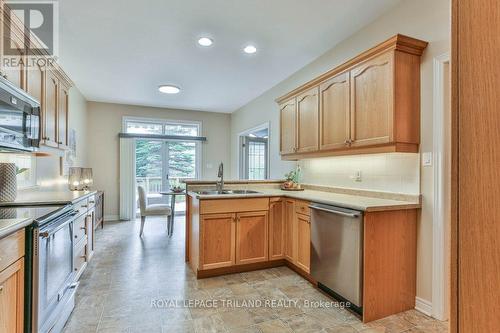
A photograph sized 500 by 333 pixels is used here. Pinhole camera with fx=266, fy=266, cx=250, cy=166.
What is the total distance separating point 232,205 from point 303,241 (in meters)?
0.86

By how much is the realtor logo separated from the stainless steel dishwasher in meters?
2.92

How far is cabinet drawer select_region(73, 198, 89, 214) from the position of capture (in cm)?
248

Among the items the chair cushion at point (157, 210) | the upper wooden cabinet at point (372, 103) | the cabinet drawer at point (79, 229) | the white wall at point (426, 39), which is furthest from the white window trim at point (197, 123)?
the white wall at point (426, 39)

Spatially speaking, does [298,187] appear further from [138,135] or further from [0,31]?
[138,135]

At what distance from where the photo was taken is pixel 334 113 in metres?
2.84

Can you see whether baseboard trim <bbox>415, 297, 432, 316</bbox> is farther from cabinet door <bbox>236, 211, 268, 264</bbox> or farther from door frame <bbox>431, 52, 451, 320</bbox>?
cabinet door <bbox>236, 211, 268, 264</bbox>

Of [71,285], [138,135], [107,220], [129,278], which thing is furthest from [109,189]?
[71,285]

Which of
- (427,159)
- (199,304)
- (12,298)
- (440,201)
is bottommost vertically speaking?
(199,304)

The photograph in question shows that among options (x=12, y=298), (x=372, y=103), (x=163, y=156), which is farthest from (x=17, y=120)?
(x=163, y=156)

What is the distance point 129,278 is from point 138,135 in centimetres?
415

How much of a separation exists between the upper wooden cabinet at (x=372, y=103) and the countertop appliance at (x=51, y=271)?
2525 mm

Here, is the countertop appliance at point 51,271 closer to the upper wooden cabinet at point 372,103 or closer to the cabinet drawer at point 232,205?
the cabinet drawer at point 232,205

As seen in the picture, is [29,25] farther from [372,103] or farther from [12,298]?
[372,103]

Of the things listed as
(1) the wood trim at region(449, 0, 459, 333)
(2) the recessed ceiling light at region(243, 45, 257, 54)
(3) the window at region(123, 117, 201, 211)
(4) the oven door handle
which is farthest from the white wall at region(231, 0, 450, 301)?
(3) the window at region(123, 117, 201, 211)
